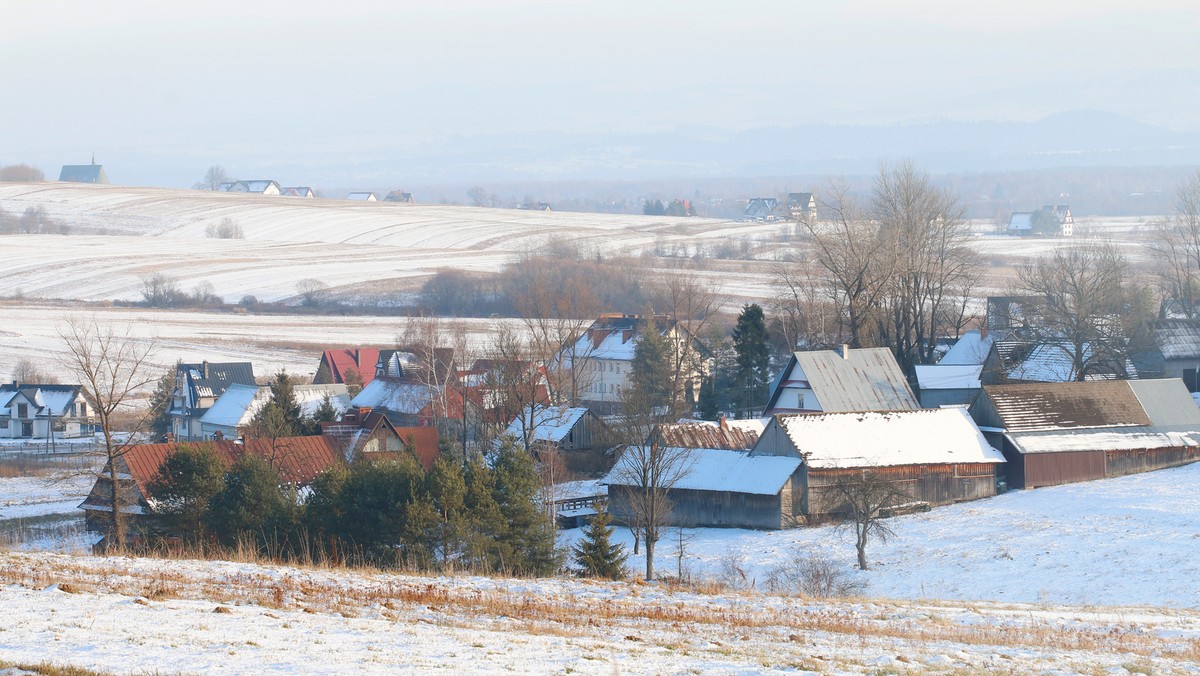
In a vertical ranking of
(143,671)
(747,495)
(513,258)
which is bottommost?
(747,495)

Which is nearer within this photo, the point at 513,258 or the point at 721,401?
the point at 721,401

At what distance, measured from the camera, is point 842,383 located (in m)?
51.6

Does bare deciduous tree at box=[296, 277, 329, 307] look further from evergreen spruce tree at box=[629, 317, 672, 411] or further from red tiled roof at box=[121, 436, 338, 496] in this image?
red tiled roof at box=[121, 436, 338, 496]

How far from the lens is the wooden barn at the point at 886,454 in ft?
136

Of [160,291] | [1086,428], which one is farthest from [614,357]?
[160,291]

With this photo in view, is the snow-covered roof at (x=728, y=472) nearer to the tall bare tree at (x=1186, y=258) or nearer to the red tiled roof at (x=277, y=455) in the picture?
the red tiled roof at (x=277, y=455)

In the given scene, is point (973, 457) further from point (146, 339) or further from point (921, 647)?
point (146, 339)

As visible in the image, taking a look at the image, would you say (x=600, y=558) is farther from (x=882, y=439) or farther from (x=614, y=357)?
(x=614, y=357)

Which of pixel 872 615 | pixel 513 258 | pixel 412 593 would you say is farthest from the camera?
pixel 513 258

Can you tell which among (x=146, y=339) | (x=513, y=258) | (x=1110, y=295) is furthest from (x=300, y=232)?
(x=1110, y=295)

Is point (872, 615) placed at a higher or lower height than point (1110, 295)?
lower

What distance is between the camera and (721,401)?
63562 mm

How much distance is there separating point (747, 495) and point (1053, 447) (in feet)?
39.6

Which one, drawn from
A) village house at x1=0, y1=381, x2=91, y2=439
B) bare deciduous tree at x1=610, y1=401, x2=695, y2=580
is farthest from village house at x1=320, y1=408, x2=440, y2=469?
village house at x1=0, y1=381, x2=91, y2=439
